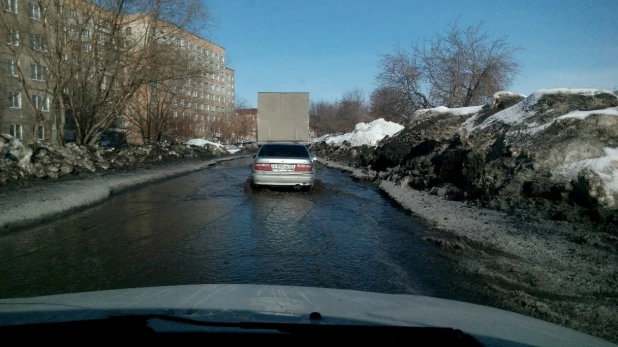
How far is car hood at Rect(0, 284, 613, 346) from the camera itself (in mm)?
2668

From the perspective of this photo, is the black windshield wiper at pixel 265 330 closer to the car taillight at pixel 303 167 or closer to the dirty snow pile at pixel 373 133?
the car taillight at pixel 303 167

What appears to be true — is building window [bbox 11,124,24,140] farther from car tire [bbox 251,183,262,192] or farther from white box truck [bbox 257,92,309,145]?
car tire [bbox 251,183,262,192]

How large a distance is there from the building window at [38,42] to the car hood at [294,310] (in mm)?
24622

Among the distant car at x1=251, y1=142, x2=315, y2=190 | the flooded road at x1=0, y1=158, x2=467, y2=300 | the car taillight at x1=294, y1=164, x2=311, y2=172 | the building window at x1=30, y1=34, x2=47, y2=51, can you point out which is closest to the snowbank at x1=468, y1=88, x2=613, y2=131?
the flooded road at x1=0, y1=158, x2=467, y2=300

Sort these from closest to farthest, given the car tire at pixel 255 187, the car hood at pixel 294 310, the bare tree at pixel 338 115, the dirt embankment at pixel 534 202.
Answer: the car hood at pixel 294 310 < the dirt embankment at pixel 534 202 < the car tire at pixel 255 187 < the bare tree at pixel 338 115

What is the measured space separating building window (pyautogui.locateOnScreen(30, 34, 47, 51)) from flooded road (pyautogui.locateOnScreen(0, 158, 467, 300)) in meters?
15.9

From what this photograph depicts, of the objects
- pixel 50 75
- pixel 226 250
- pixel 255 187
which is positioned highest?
pixel 50 75

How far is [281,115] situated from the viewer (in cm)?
2762

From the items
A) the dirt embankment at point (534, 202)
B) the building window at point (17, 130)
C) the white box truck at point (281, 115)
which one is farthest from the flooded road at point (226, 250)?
the building window at point (17, 130)

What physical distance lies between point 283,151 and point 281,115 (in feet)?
40.5

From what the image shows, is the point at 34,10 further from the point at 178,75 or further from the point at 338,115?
the point at 338,115

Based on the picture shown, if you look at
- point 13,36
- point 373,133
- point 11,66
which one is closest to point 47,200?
point 13,36

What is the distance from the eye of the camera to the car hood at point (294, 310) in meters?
2.67

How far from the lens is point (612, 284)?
17.6ft
